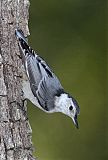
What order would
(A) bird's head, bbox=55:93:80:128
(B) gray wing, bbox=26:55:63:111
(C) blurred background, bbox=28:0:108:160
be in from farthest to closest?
(C) blurred background, bbox=28:0:108:160
(A) bird's head, bbox=55:93:80:128
(B) gray wing, bbox=26:55:63:111

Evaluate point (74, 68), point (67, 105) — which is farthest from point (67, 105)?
point (74, 68)

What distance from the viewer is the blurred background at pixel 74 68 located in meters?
7.49

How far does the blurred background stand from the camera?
7.49m

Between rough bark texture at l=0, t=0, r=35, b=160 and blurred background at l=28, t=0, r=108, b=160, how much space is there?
2.49 m

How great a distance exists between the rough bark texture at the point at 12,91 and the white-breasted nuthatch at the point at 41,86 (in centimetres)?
12

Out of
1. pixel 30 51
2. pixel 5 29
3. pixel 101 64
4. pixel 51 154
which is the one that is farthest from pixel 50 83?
pixel 101 64

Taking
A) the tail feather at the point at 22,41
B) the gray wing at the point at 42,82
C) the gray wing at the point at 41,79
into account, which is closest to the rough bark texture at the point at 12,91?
the tail feather at the point at 22,41

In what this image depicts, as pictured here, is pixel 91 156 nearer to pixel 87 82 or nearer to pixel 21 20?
pixel 87 82

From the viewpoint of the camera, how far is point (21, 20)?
5074mm

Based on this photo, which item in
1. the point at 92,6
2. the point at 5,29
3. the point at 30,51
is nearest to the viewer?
the point at 5,29

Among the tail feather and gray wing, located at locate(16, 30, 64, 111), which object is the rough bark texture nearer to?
the tail feather

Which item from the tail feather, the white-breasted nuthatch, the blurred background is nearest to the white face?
the white-breasted nuthatch

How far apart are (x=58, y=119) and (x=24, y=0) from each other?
2.62 meters

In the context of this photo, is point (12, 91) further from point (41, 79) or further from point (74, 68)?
point (74, 68)
